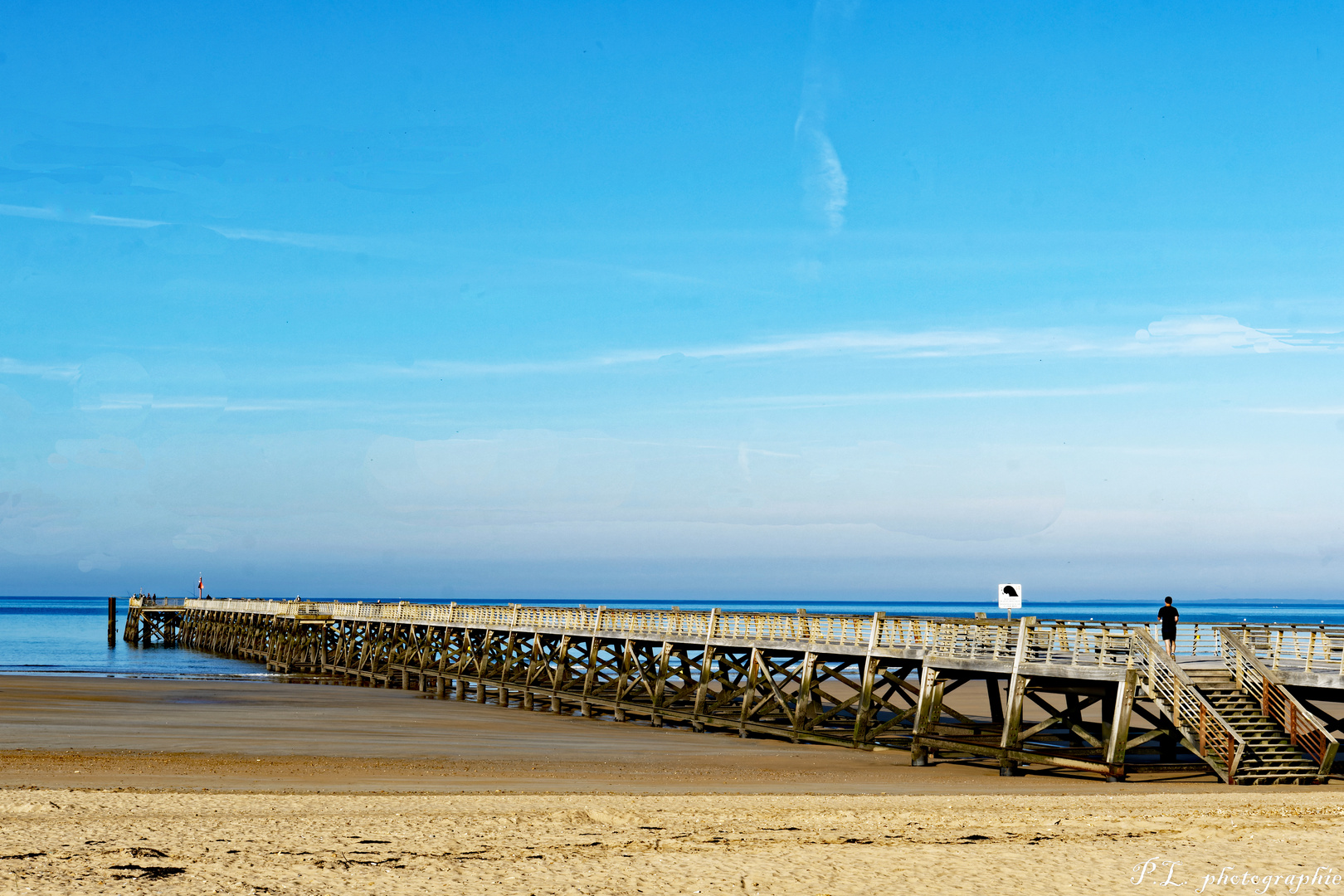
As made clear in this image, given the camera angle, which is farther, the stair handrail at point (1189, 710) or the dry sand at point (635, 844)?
the stair handrail at point (1189, 710)

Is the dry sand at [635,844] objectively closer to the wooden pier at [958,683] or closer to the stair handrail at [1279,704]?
the stair handrail at [1279,704]

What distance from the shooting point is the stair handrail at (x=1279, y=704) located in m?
20.2

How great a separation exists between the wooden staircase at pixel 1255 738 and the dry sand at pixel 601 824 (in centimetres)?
62

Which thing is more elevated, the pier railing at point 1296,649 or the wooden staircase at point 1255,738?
the pier railing at point 1296,649

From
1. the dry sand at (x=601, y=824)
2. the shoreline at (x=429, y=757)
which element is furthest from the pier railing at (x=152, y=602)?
the dry sand at (x=601, y=824)

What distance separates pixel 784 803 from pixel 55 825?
A: 30.9ft

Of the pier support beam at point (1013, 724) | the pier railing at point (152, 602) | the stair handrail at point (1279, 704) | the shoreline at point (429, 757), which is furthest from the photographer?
the pier railing at point (152, 602)

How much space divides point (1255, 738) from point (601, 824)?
11805mm

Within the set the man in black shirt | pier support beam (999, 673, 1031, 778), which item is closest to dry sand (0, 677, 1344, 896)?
pier support beam (999, 673, 1031, 778)

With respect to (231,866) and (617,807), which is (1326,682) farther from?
(231,866)

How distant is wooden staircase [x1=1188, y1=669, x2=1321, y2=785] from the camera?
2008 cm

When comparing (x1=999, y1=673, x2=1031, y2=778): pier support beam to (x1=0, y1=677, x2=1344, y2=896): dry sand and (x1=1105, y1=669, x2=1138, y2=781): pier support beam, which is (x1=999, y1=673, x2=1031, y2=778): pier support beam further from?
(x1=1105, y1=669, x2=1138, y2=781): pier support beam

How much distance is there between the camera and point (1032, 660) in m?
22.9

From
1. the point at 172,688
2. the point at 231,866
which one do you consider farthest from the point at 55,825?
the point at 172,688
